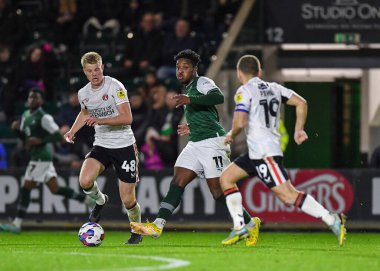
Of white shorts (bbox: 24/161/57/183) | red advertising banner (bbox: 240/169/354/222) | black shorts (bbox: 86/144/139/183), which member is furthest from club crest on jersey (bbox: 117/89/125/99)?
red advertising banner (bbox: 240/169/354/222)

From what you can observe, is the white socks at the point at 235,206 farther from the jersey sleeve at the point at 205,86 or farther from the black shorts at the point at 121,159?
the black shorts at the point at 121,159

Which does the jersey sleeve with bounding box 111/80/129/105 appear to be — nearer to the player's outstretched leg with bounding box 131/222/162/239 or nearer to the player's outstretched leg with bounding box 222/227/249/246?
the player's outstretched leg with bounding box 131/222/162/239

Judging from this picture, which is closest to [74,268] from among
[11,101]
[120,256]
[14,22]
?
[120,256]

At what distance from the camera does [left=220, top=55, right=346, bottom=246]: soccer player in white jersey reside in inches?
479

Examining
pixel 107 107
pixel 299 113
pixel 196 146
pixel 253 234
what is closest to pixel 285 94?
pixel 299 113

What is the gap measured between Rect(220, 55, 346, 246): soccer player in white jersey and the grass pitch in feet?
1.55

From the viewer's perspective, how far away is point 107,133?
13.5 m

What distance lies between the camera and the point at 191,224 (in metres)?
18.7

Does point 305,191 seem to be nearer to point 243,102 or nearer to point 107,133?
point 107,133

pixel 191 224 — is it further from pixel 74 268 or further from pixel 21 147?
pixel 74 268

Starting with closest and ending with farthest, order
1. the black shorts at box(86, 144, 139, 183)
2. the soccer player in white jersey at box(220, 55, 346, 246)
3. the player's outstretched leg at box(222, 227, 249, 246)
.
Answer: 1. the soccer player in white jersey at box(220, 55, 346, 246)
2. the player's outstretched leg at box(222, 227, 249, 246)
3. the black shorts at box(86, 144, 139, 183)

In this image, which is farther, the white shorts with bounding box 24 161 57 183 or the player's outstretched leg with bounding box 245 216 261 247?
the white shorts with bounding box 24 161 57 183

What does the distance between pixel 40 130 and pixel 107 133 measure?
13.5 ft

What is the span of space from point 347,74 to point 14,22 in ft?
21.3
